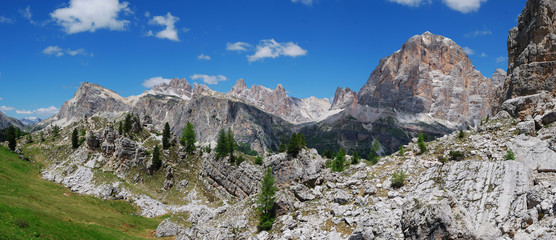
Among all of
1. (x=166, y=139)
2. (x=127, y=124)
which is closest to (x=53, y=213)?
(x=166, y=139)

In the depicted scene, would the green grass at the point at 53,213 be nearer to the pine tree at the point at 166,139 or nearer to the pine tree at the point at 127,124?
the pine tree at the point at 166,139

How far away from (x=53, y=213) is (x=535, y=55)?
11688 centimetres

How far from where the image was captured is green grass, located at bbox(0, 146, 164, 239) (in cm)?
3897

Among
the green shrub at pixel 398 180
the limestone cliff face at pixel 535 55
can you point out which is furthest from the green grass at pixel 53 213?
the limestone cliff face at pixel 535 55

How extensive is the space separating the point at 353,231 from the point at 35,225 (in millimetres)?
42709

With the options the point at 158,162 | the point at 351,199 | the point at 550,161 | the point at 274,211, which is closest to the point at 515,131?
the point at 550,161

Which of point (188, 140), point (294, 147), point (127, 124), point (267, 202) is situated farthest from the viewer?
point (188, 140)

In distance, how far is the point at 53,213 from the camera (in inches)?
2090

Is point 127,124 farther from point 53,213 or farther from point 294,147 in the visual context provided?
point 294,147

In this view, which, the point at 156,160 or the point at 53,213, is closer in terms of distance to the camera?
the point at 53,213

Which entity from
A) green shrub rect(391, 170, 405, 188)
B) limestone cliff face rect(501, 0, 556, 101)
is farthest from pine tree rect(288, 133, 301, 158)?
limestone cliff face rect(501, 0, 556, 101)

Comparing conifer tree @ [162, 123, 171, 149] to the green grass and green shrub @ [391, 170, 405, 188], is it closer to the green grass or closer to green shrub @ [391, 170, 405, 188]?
the green grass

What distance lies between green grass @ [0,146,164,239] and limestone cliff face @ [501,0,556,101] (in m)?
102

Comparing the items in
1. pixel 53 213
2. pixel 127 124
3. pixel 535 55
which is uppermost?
pixel 535 55
